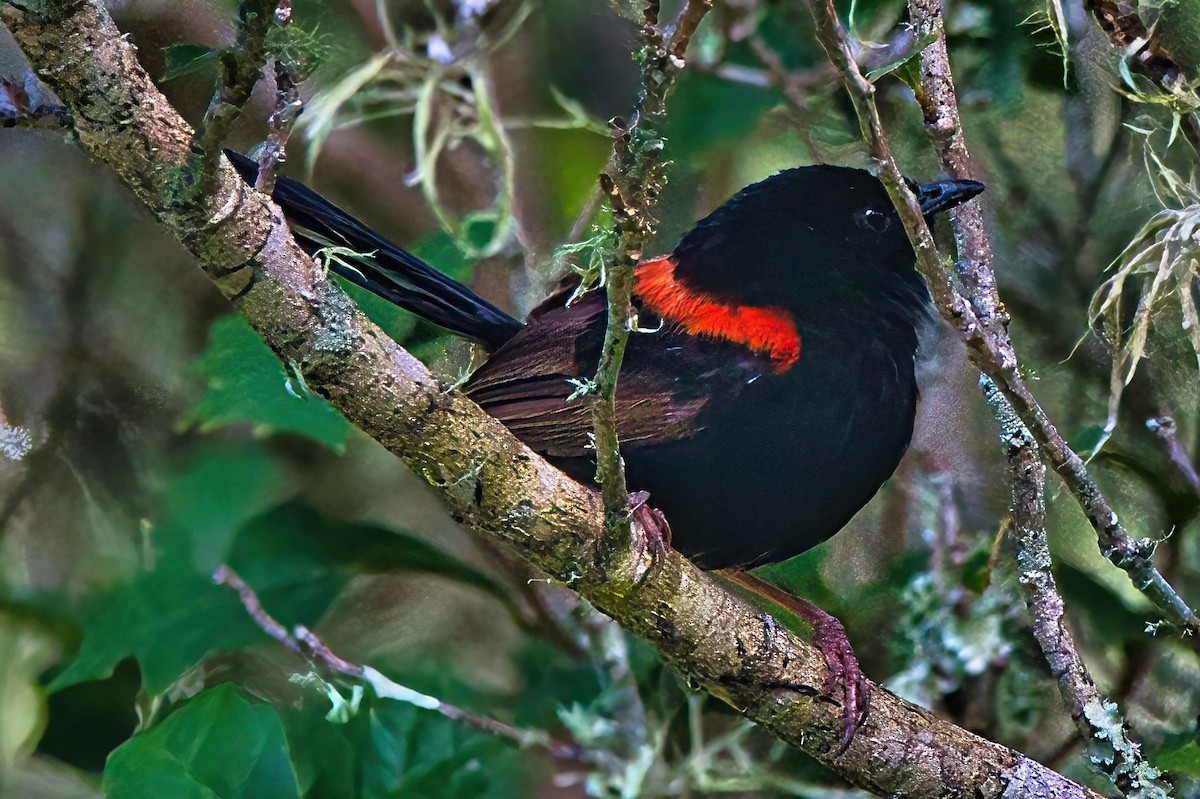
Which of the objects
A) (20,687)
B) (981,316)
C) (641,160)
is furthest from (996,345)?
(20,687)

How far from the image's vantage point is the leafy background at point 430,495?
1361 millimetres

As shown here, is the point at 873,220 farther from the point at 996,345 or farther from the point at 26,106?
the point at 26,106

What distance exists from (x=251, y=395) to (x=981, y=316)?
897 mm

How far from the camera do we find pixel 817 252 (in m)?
1.27

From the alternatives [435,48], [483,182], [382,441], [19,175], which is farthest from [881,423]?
[19,175]

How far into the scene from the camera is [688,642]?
108 cm

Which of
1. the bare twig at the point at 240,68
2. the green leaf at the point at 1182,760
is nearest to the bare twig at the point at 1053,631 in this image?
the green leaf at the point at 1182,760

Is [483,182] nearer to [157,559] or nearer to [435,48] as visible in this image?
[435,48]

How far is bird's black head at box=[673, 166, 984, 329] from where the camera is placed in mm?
1248

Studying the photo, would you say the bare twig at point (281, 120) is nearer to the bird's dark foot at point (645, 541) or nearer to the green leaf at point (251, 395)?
the bird's dark foot at point (645, 541)

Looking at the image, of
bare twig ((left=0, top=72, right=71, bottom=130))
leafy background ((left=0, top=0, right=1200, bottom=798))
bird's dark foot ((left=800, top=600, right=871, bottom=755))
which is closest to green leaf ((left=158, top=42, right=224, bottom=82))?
leafy background ((left=0, top=0, right=1200, bottom=798))

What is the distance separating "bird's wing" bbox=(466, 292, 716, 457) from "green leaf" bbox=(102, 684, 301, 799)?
0.48 metres

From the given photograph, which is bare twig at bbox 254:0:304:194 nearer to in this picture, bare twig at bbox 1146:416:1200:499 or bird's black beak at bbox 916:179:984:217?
bird's black beak at bbox 916:179:984:217

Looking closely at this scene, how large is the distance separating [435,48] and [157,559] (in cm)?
77
